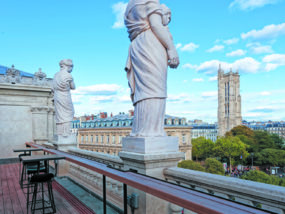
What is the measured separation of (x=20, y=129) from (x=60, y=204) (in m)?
7.34

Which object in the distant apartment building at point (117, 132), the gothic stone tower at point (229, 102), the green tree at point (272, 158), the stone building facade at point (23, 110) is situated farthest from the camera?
the gothic stone tower at point (229, 102)

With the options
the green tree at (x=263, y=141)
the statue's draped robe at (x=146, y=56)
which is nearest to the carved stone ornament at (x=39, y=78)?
the statue's draped robe at (x=146, y=56)

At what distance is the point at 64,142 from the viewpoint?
6.75m

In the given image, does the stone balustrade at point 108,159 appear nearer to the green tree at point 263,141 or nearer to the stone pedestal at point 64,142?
the stone pedestal at point 64,142

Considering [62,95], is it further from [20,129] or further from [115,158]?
[20,129]

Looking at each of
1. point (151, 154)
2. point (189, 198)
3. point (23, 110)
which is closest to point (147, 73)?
point (151, 154)

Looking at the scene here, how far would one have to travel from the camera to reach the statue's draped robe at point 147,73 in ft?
9.67

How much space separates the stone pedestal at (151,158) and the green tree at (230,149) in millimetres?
49152

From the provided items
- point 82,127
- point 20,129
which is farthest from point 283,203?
point 82,127

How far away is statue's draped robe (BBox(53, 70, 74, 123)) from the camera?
21.7 feet

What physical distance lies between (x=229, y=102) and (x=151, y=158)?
101138mm

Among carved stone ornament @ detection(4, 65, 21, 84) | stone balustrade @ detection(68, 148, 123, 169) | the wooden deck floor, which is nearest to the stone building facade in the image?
carved stone ornament @ detection(4, 65, 21, 84)

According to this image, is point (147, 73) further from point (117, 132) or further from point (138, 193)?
point (117, 132)

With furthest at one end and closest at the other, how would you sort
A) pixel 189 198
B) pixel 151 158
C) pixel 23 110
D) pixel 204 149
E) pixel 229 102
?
pixel 229 102
pixel 204 149
pixel 23 110
pixel 151 158
pixel 189 198
